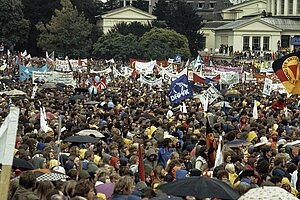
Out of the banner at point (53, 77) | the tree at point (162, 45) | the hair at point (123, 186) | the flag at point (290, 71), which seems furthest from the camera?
the tree at point (162, 45)

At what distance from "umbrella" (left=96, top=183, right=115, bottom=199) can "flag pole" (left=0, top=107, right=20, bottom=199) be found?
3855 mm

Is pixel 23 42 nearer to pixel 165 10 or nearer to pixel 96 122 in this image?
pixel 165 10

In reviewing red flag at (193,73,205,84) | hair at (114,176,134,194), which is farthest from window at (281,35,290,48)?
hair at (114,176,134,194)

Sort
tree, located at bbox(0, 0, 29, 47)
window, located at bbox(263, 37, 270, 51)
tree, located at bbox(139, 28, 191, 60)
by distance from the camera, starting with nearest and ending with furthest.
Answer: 1. tree, located at bbox(139, 28, 191, 60)
2. tree, located at bbox(0, 0, 29, 47)
3. window, located at bbox(263, 37, 270, 51)

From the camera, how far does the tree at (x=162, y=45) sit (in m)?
78.7

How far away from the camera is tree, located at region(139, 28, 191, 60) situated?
258 ft

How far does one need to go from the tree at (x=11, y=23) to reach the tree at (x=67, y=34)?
335cm

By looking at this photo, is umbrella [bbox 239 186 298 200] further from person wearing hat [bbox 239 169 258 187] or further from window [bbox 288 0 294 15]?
window [bbox 288 0 294 15]

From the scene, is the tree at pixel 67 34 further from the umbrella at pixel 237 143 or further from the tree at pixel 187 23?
the umbrella at pixel 237 143

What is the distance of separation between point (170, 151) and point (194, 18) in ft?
255

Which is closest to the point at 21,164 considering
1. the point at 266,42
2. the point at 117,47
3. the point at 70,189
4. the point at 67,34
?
the point at 70,189

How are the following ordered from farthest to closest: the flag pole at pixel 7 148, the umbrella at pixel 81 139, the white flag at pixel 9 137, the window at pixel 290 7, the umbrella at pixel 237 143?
the window at pixel 290 7 → the umbrella at pixel 237 143 → the umbrella at pixel 81 139 → the white flag at pixel 9 137 → the flag pole at pixel 7 148

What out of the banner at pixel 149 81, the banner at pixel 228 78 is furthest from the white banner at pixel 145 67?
the banner at pixel 228 78

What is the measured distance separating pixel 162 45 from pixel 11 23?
14029 millimetres
